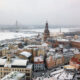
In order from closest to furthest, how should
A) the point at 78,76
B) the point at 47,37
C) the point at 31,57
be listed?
1. the point at 78,76
2. the point at 31,57
3. the point at 47,37

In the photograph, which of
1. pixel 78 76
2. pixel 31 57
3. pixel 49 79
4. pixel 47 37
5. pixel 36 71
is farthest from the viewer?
pixel 47 37

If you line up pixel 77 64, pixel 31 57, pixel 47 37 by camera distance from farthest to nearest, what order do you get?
pixel 47 37
pixel 31 57
pixel 77 64

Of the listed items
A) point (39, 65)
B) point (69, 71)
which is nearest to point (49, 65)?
point (39, 65)

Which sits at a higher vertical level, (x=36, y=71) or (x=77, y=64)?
(x=77, y=64)

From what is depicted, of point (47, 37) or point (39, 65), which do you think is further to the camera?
point (47, 37)

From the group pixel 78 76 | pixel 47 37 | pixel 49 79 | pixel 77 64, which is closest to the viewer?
pixel 49 79

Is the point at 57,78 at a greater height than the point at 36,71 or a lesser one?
greater

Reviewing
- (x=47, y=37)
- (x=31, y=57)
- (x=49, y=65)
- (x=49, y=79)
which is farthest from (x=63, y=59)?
(x=47, y=37)

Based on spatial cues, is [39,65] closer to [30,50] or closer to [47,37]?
[30,50]

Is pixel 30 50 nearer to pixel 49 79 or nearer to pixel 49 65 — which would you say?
pixel 49 65
